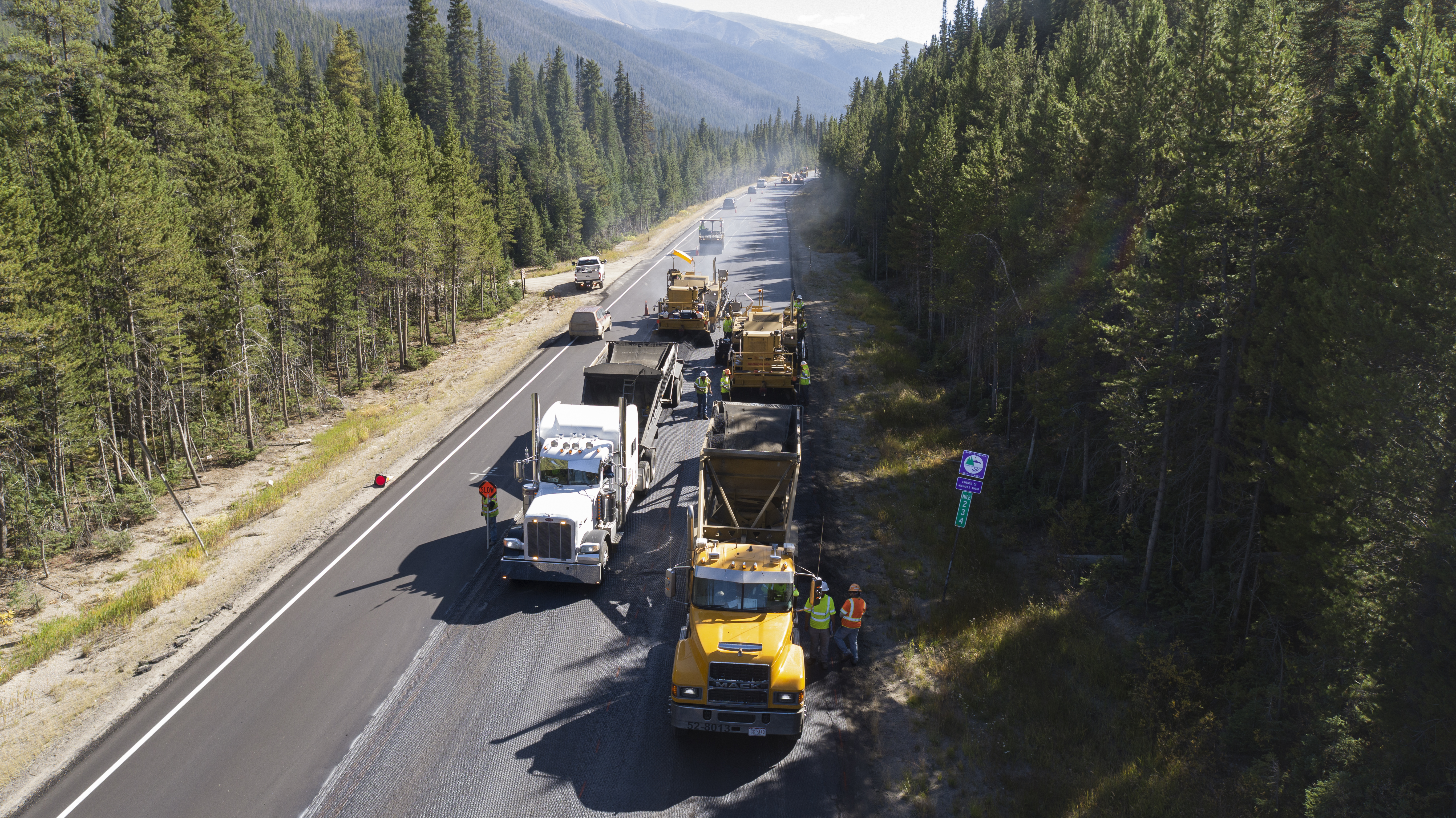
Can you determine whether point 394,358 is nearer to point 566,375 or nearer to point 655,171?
point 566,375

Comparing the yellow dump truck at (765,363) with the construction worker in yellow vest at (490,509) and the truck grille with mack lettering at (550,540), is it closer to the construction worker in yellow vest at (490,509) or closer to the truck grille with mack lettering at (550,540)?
the construction worker in yellow vest at (490,509)

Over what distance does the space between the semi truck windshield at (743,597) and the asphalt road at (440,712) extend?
80.9 inches

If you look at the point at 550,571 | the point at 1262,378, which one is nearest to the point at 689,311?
the point at 550,571

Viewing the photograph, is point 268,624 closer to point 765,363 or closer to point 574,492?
point 574,492

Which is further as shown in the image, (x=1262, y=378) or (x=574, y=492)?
(x=574, y=492)

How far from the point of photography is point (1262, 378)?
12.8m

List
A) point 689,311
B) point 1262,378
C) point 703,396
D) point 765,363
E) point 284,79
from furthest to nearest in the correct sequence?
point 284,79 < point 689,311 < point 765,363 < point 703,396 < point 1262,378

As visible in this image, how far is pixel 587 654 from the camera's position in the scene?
1431cm

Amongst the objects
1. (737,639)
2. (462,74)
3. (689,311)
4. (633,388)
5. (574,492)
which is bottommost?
(737,639)

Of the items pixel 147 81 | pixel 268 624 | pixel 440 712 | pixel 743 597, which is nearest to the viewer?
pixel 743 597

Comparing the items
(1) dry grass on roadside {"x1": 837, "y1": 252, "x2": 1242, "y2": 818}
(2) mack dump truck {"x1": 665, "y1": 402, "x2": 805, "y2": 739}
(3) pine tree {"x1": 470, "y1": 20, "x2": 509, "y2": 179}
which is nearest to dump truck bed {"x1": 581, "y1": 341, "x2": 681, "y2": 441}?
(2) mack dump truck {"x1": 665, "y1": 402, "x2": 805, "y2": 739}

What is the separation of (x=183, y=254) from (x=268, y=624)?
14659mm

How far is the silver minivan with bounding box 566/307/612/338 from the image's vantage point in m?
39.3

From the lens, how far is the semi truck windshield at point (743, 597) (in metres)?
12.4
